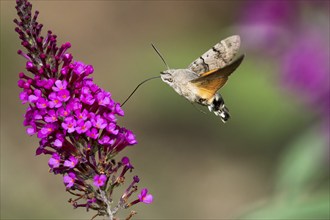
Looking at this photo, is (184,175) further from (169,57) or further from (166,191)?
(169,57)

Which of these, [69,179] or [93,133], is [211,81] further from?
[69,179]

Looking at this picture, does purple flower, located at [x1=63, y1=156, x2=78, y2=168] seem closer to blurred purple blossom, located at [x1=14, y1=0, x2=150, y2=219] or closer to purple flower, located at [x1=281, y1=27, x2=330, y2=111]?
blurred purple blossom, located at [x1=14, y1=0, x2=150, y2=219]

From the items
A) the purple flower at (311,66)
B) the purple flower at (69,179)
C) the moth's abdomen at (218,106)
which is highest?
the purple flower at (311,66)

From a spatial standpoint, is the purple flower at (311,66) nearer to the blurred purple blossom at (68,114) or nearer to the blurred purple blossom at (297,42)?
the blurred purple blossom at (297,42)

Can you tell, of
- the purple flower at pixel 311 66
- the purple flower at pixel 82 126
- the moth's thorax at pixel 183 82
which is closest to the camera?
the purple flower at pixel 82 126

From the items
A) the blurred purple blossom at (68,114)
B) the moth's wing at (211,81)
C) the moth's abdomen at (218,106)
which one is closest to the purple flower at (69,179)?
the blurred purple blossom at (68,114)

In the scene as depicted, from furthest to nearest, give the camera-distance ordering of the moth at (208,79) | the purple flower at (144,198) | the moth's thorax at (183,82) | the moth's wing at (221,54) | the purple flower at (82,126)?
the moth's wing at (221,54)
the moth's thorax at (183,82)
the moth at (208,79)
the purple flower at (144,198)
the purple flower at (82,126)

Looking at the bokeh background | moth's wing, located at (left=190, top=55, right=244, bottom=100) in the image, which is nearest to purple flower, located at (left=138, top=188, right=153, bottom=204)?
moth's wing, located at (left=190, top=55, right=244, bottom=100)
